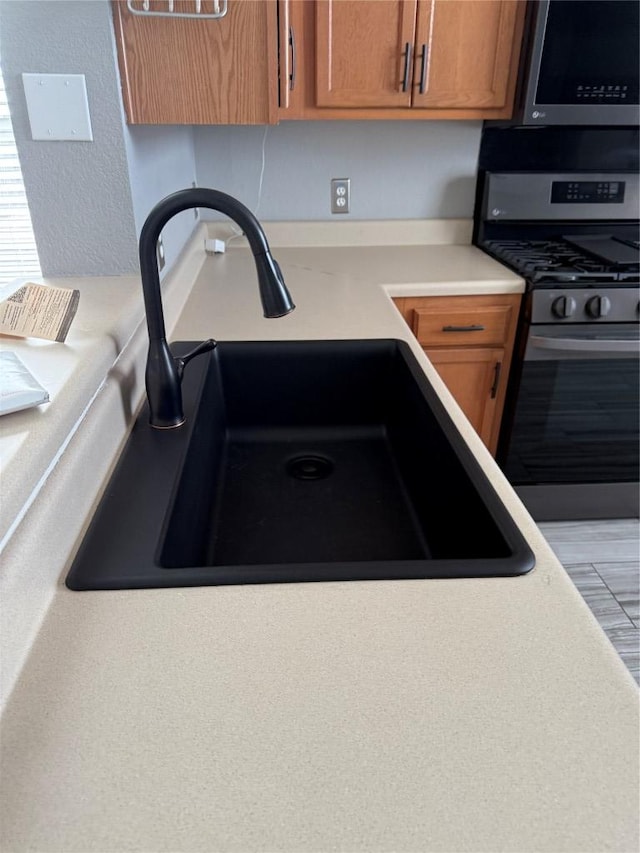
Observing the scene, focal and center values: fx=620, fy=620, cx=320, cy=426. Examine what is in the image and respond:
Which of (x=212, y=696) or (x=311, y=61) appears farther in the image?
(x=311, y=61)

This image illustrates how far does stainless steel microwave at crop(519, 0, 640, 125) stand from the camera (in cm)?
185

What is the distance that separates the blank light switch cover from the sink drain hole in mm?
768

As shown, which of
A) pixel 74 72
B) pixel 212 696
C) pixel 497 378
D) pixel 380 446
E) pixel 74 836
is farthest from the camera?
pixel 497 378

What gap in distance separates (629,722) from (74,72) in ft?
4.49

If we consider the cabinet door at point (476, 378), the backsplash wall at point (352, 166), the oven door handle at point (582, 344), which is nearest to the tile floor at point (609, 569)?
the cabinet door at point (476, 378)

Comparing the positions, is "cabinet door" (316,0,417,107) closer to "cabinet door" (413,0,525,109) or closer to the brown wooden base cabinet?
"cabinet door" (413,0,525,109)

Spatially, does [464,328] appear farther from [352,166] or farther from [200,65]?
[200,65]

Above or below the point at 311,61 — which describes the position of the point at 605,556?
below

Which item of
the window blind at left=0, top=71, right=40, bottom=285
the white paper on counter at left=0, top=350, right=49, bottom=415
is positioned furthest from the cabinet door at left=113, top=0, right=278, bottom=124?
the white paper on counter at left=0, top=350, right=49, bottom=415

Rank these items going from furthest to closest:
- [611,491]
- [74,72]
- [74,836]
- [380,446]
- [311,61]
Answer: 1. [611,491]
2. [311,61]
3. [380,446]
4. [74,72]
5. [74,836]

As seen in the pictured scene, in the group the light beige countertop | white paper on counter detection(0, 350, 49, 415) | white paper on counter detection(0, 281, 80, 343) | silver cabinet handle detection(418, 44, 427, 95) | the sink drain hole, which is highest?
silver cabinet handle detection(418, 44, 427, 95)

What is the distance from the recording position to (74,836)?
0.44 meters

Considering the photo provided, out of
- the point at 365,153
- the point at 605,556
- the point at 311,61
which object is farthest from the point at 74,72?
the point at 605,556

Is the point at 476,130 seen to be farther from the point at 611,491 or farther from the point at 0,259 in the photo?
the point at 0,259
